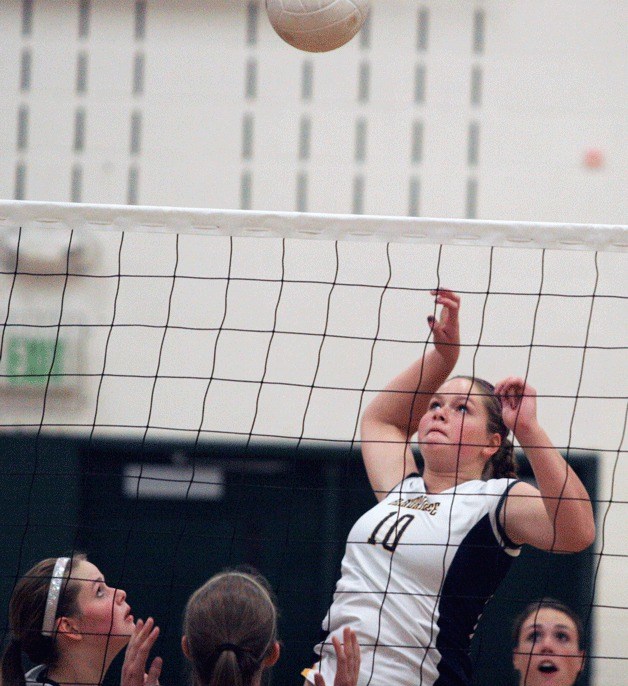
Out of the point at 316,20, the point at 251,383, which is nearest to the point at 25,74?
the point at 251,383

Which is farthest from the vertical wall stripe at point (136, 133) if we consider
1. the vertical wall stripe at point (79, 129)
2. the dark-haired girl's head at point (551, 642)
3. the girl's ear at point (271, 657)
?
the girl's ear at point (271, 657)

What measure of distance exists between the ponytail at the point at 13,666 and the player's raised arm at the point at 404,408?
97 cm

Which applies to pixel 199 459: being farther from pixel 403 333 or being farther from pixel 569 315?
pixel 569 315

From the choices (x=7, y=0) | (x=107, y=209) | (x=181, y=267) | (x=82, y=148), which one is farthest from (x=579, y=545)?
(x=7, y=0)

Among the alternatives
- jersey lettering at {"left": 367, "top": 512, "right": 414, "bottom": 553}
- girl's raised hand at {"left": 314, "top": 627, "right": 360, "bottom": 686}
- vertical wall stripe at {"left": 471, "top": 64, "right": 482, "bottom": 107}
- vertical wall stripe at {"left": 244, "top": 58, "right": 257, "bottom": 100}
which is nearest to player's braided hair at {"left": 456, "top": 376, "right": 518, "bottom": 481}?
jersey lettering at {"left": 367, "top": 512, "right": 414, "bottom": 553}

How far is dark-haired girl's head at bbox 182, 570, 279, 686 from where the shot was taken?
2.39 m

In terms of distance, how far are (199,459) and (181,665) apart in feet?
3.69

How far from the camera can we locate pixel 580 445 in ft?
20.7

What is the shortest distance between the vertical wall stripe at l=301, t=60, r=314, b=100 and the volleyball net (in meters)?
0.87

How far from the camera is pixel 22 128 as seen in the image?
258 inches

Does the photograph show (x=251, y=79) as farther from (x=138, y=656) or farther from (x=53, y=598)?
(x=138, y=656)

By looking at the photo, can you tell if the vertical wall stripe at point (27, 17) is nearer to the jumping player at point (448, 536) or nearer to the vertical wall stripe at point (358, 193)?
the vertical wall stripe at point (358, 193)

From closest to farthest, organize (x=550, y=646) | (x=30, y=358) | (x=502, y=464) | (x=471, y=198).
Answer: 1. (x=502, y=464)
2. (x=550, y=646)
3. (x=30, y=358)
4. (x=471, y=198)

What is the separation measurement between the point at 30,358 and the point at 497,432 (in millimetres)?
3791
